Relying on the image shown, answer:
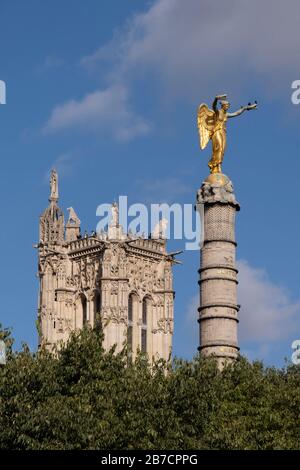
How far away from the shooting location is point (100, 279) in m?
91.1

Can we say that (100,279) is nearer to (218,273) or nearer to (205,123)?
(205,123)

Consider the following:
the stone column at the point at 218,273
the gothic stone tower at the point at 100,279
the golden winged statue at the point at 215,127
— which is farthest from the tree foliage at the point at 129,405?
the gothic stone tower at the point at 100,279

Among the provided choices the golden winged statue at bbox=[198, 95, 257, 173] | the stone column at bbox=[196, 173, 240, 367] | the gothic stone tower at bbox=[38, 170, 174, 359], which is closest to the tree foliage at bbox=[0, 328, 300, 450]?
the stone column at bbox=[196, 173, 240, 367]

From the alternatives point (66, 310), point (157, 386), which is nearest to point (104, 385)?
point (157, 386)

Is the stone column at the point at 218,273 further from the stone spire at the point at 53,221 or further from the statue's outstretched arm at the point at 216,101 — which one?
the stone spire at the point at 53,221

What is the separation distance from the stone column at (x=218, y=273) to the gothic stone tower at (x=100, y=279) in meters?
34.6

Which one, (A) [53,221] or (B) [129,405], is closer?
(B) [129,405]

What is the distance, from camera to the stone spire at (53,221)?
92.6 meters

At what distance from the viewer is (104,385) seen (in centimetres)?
4819

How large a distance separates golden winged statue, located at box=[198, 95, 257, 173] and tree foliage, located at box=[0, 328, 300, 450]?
900 centimetres

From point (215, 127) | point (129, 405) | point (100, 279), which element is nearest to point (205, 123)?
point (215, 127)

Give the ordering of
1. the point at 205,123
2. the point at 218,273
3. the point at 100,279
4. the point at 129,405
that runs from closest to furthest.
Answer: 1. the point at 129,405
2. the point at 218,273
3. the point at 205,123
4. the point at 100,279

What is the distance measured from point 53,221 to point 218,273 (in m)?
38.3

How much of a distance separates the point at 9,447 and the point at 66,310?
4744 cm
